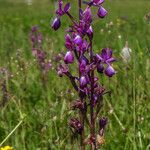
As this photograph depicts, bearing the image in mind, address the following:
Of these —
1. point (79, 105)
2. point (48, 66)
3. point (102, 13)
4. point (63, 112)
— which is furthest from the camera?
point (48, 66)

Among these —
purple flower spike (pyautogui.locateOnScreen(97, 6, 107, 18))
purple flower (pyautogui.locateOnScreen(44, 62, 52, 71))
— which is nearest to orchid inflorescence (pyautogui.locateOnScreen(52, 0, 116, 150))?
purple flower spike (pyautogui.locateOnScreen(97, 6, 107, 18))

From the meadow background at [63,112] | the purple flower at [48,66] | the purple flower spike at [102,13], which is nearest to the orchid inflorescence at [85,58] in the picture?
the purple flower spike at [102,13]

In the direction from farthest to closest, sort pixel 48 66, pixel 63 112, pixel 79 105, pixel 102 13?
pixel 48 66, pixel 63 112, pixel 79 105, pixel 102 13

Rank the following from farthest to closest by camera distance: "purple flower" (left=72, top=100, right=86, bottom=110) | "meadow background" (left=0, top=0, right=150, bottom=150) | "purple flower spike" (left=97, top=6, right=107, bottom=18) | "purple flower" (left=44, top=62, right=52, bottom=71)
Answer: "purple flower" (left=44, top=62, right=52, bottom=71) < "meadow background" (left=0, top=0, right=150, bottom=150) < "purple flower" (left=72, top=100, right=86, bottom=110) < "purple flower spike" (left=97, top=6, right=107, bottom=18)

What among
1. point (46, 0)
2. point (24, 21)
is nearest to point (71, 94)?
point (24, 21)

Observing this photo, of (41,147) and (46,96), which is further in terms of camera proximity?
(46,96)

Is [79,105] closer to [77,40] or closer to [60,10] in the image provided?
[77,40]

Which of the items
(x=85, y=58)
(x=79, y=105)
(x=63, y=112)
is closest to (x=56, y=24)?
(x=85, y=58)

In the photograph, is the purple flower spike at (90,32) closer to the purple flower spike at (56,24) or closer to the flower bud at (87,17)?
the flower bud at (87,17)

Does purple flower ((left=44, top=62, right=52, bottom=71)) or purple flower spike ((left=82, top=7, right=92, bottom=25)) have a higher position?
purple flower spike ((left=82, top=7, right=92, bottom=25))

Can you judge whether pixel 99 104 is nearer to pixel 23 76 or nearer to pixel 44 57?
pixel 23 76

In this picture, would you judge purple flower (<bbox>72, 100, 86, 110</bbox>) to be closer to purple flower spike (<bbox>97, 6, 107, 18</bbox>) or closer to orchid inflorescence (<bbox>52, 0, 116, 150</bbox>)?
orchid inflorescence (<bbox>52, 0, 116, 150</bbox>)
